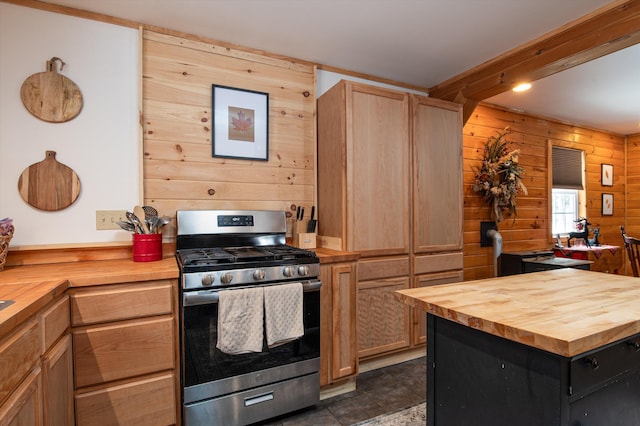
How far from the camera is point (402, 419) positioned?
77.8 inches

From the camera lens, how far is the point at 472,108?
315 centimetres

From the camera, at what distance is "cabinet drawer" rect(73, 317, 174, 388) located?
1.53 meters

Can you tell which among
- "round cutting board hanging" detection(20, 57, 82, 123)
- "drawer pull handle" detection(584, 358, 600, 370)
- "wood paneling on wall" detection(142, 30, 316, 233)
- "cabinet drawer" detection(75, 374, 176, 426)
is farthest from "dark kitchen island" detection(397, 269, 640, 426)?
"round cutting board hanging" detection(20, 57, 82, 123)

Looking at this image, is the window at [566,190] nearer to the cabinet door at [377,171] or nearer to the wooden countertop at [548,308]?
the cabinet door at [377,171]

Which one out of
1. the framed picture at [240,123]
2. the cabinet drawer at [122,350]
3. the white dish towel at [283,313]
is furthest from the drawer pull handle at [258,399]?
the framed picture at [240,123]

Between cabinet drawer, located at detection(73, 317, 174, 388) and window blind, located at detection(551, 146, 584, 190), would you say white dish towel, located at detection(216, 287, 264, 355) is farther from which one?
window blind, located at detection(551, 146, 584, 190)

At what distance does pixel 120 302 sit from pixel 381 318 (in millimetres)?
1779

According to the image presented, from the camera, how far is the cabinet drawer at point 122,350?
60.4 inches

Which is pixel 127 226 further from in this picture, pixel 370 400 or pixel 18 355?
pixel 370 400

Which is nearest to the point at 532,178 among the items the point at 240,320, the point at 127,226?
the point at 240,320

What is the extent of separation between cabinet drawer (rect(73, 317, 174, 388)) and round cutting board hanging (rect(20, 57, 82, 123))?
4.28 feet

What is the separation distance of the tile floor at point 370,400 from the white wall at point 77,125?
1.61m

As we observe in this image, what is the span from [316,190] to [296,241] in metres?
0.46

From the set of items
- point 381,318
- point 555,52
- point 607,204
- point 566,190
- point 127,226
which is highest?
point 555,52
